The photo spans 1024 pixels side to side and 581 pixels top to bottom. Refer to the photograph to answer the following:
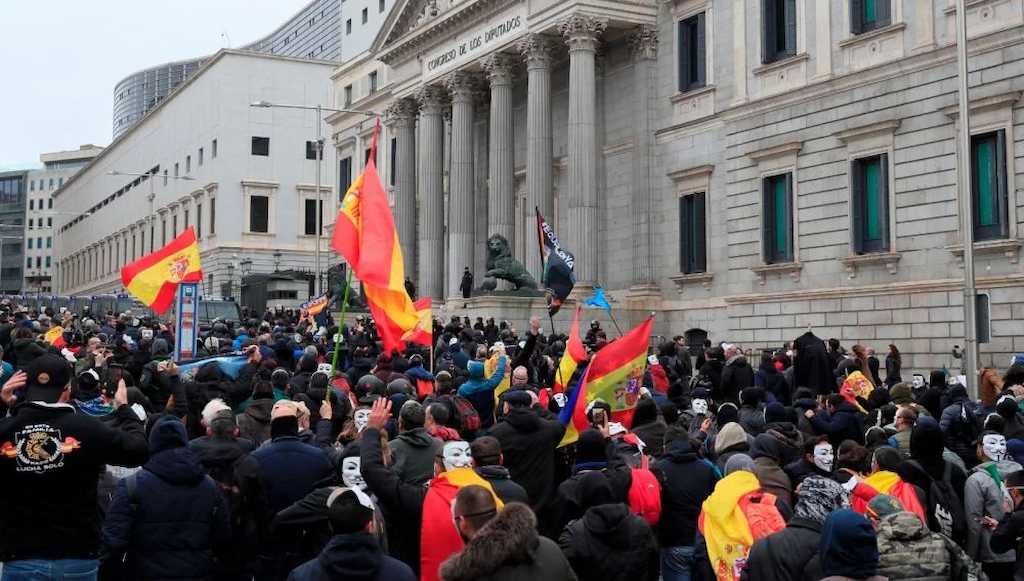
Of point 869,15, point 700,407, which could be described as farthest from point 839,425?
point 869,15

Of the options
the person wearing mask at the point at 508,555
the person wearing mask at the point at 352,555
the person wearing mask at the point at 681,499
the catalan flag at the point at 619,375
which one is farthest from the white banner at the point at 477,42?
the person wearing mask at the point at 508,555

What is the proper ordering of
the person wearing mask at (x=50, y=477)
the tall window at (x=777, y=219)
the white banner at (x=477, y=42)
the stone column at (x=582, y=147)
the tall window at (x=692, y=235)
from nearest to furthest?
1. the person wearing mask at (x=50, y=477)
2. the tall window at (x=777, y=219)
3. the tall window at (x=692, y=235)
4. the stone column at (x=582, y=147)
5. the white banner at (x=477, y=42)

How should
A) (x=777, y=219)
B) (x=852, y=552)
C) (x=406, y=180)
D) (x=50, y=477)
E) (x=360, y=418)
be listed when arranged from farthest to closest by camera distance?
1. (x=406, y=180)
2. (x=777, y=219)
3. (x=360, y=418)
4. (x=50, y=477)
5. (x=852, y=552)

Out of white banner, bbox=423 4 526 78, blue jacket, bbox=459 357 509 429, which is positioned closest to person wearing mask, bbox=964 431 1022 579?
blue jacket, bbox=459 357 509 429

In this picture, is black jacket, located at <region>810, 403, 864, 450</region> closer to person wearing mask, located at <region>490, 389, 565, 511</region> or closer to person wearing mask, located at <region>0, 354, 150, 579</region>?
person wearing mask, located at <region>490, 389, 565, 511</region>

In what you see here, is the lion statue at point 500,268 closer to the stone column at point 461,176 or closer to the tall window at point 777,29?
the stone column at point 461,176

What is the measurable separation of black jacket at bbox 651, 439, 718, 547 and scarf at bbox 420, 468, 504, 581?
2.37 metres

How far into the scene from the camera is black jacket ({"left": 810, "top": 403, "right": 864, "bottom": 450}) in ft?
38.0

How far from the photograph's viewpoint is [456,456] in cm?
769

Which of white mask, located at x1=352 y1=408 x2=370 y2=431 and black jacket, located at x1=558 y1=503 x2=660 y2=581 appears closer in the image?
black jacket, located at x1=558 y1=503 x2=660 y2=581

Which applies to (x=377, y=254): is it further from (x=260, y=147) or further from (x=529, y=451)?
(x=260, y=147)

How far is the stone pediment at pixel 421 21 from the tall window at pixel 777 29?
10.7 meters

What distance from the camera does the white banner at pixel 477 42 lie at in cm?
4306

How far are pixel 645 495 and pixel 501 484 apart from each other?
1.70 meters
